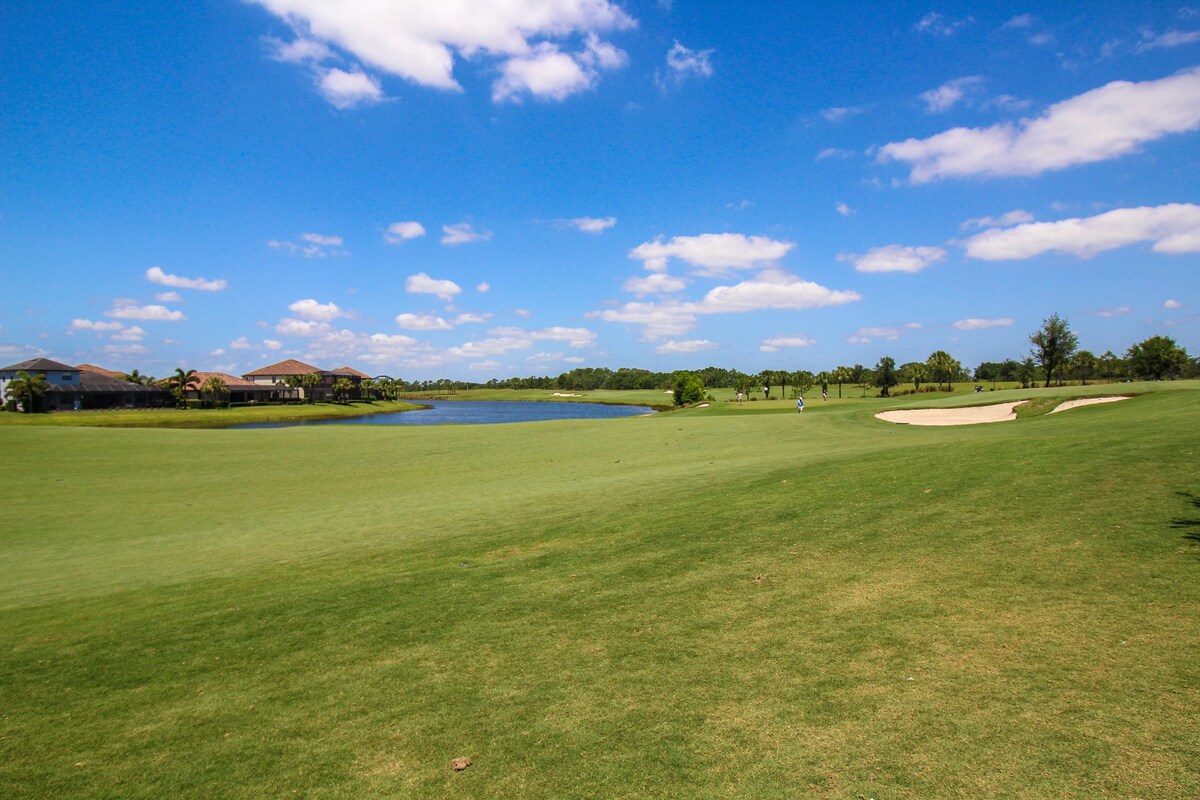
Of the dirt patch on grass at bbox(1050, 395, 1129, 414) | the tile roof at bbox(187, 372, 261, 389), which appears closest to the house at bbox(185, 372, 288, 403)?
the tile roof at bbox(187, 372, 261, 389)

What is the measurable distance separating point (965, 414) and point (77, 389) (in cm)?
11486

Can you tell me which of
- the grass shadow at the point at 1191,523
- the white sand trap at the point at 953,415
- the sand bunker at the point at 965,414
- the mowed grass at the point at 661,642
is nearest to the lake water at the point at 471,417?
the white sand trap at the point at 953,415

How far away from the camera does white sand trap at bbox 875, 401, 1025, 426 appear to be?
29.7 meters

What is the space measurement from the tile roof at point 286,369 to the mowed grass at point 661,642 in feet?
473

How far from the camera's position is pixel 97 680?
266 inches

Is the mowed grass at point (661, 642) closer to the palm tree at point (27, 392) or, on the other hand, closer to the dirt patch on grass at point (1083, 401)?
the dirt patch on grass at point (1083, 401)

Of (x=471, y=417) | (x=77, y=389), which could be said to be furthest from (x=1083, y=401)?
A: (x=77, y=389)

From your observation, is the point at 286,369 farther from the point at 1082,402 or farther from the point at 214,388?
the point at 1082,402

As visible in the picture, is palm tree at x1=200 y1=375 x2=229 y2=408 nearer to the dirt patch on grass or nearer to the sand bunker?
the sand bunker

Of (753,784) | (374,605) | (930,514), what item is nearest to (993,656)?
(753,784)

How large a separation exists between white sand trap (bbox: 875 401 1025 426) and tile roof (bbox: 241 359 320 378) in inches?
5484

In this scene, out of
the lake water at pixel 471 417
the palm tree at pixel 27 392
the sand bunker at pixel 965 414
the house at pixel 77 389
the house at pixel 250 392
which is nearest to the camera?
the sand bunker at pixel 965 414

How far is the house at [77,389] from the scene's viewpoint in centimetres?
9119

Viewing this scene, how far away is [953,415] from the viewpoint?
31.9 m
